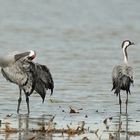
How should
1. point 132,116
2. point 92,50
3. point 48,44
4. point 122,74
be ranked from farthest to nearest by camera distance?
point 48,44
point 92,50
point 122,74
point 132,116

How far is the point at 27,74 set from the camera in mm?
17234

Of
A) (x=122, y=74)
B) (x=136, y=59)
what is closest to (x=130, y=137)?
(x=122, y=74)

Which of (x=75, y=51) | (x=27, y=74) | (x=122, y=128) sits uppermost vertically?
(x=75, y=51)

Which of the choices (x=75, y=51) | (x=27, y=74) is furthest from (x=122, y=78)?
(x=75, y=51)

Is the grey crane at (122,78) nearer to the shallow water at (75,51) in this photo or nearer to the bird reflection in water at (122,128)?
the shallow water at (75,51)

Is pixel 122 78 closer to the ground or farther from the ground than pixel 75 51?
closer to the ground

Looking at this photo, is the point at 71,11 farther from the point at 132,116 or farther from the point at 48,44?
the point at 132,116

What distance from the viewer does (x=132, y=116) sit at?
16375 millimetres

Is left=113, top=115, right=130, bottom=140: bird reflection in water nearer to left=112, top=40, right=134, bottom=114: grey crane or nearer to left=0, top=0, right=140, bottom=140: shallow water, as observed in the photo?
left=0, top=0, right=140, bottom=140: shallow water

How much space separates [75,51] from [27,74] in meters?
11.5

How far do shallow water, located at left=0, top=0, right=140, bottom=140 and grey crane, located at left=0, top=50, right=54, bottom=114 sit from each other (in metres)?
0.46

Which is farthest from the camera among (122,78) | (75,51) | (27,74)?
(75,51)

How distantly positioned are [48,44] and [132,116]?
49.2 feet

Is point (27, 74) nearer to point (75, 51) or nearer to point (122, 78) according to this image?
point (122, 78)
